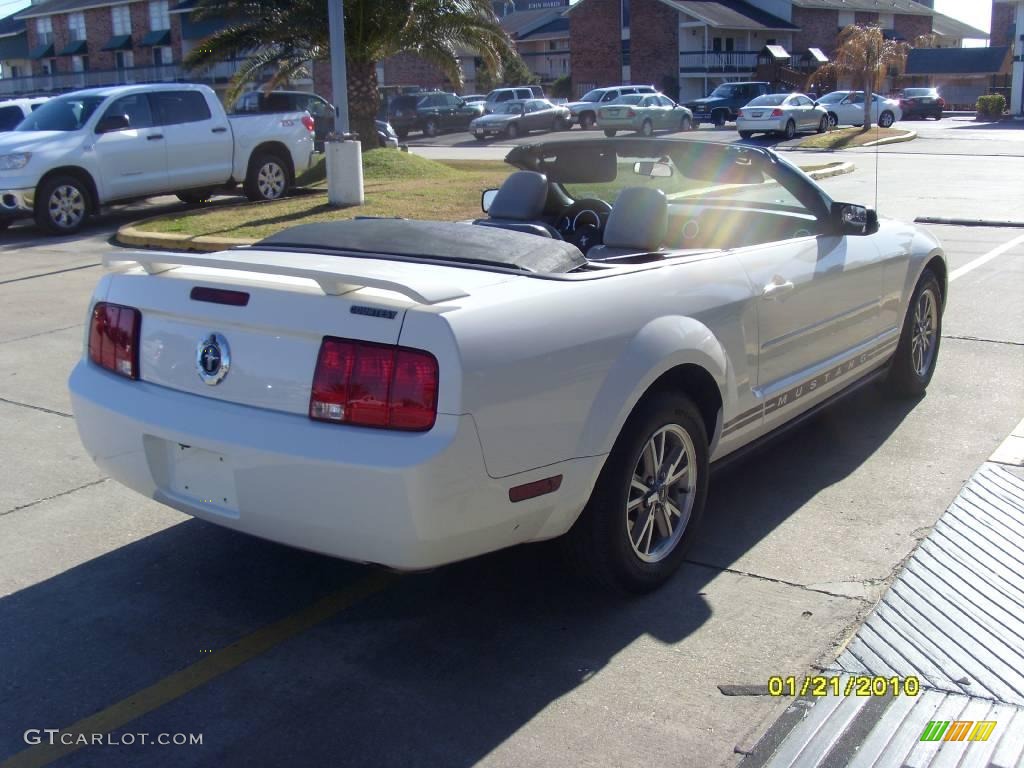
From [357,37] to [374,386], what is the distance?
16975 mm

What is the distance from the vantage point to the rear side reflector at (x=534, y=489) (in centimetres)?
341

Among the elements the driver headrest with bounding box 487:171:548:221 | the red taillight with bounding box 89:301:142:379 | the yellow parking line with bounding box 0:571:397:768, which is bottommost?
the yellow parking line with bounding box 0:571:397:768

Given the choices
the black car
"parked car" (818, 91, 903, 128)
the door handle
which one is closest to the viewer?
the door handle

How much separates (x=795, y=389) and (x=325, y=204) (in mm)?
11549

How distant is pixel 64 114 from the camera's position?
1467cm

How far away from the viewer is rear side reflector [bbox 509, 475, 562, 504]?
341 centimetres

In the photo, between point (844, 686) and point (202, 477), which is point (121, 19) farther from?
point (844, 686)

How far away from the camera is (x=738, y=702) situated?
3336 millimetres

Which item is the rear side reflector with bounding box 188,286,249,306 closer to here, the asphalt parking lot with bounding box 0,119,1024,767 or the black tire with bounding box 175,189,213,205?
the asphalt parking lot with bounding box 0,119,1024,767

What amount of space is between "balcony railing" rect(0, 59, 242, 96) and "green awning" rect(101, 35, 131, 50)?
1151 mm

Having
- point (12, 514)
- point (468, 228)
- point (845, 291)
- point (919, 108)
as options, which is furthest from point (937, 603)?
point (919, 108)

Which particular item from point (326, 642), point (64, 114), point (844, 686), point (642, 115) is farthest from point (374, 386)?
point (642, 115)

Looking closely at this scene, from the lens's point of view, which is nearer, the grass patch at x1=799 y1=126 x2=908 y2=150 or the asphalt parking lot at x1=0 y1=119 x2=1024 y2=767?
the asphalt parking lot at x1=0 y1=119 x2=1024 y2=767

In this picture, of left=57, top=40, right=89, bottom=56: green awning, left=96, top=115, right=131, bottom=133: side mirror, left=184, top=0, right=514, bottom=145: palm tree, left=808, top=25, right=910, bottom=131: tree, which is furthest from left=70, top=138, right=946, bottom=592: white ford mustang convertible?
left=57, top=40, right=89, bottom=56: green awning
